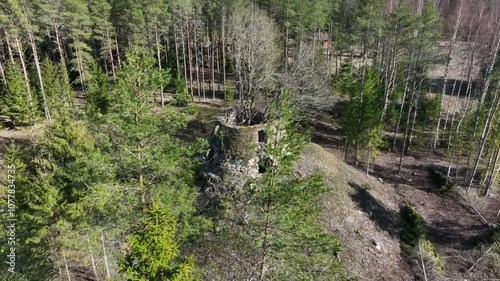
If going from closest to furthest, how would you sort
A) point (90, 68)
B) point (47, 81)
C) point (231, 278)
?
point (231, 278), point (47, 81), point (90, 68)

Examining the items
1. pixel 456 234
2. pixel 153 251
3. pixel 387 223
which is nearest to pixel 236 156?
pixel 153 251

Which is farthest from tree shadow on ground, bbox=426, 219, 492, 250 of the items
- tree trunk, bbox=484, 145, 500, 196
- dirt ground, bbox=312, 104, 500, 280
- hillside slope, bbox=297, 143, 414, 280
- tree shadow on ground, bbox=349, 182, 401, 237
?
tree trunk, bbox=484, 145, 500, 196

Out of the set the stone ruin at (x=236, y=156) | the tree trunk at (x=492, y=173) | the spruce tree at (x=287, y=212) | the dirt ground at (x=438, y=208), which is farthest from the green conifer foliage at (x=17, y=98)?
the tree trunk at (x=492, y=173)

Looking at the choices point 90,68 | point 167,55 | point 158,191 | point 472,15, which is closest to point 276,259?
point 158,191

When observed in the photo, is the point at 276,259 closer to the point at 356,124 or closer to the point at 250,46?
the point at 250,46

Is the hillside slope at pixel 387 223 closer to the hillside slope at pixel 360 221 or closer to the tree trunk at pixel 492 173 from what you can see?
the hillside slope at pixel 360 221

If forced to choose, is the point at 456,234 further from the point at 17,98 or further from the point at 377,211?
the point at 17,98

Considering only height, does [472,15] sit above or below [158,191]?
above
